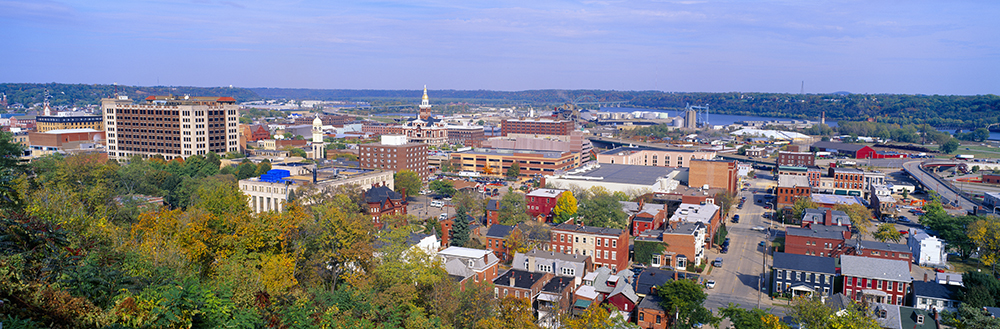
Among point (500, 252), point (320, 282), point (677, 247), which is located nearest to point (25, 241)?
point (320, 282)

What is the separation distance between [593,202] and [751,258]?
10.5 metres

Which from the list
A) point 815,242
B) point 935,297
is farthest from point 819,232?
point 935,297

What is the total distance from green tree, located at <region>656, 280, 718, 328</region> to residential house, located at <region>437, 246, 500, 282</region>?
28.0 feet

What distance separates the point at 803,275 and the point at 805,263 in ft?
2.35

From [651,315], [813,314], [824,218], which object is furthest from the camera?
[824,218]

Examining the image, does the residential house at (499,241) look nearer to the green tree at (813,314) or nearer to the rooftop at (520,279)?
the rooftop at (520,279)

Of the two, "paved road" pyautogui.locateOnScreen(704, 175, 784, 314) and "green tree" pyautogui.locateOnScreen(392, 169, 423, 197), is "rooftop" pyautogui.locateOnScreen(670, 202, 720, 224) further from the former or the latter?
"green tree" pyautogui.locateOnScreen(392, 169, 423, 197)

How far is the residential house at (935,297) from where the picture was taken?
29.3 meters

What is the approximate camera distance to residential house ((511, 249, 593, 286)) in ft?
108

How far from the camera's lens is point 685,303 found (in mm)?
26453

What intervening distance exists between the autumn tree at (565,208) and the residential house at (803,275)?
15259 millimetres

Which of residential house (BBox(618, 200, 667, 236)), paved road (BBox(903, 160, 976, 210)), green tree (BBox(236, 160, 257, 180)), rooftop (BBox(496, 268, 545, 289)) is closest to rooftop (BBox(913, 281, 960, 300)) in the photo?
rooftop (BBox(496, 268, 545, 289))

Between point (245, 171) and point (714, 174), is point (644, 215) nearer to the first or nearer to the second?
point (714, 174)

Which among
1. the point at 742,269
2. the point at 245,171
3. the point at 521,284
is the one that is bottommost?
the point at 742,269
